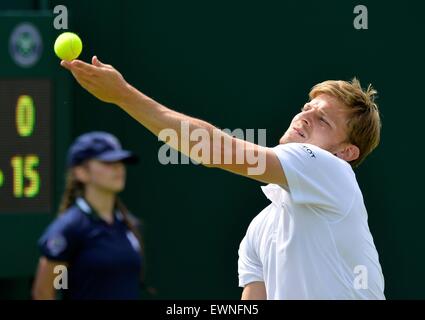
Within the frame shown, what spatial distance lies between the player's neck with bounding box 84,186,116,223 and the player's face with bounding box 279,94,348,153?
1206mm

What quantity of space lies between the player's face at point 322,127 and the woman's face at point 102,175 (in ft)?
4.08

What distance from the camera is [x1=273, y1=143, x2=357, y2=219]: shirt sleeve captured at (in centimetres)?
321

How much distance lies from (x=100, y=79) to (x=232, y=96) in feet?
10.1

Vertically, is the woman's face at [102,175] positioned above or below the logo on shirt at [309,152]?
below

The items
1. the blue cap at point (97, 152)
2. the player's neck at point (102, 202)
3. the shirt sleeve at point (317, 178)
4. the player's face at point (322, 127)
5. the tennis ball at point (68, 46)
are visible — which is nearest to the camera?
the shirt sleeve at point (317, 178)

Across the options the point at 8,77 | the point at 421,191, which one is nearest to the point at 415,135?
the point at 421,191

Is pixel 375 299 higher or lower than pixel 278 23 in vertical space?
lower

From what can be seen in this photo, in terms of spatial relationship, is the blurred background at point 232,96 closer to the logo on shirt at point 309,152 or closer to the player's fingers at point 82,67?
the logo on shirt at point 309,152

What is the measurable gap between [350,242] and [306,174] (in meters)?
0.24

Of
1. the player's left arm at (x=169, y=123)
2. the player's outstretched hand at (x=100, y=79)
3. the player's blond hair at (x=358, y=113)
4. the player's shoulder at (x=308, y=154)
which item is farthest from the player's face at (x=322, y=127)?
the player's outstretched hand at (x=100, y=79)

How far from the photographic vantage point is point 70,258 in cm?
439

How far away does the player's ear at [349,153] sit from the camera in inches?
141
